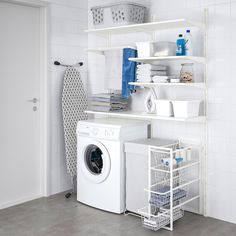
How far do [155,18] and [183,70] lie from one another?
29.0 inches

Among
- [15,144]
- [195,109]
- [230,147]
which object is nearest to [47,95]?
[15,144]

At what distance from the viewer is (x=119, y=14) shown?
4.07 meters

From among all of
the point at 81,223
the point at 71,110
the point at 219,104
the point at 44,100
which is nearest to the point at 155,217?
the point at 81,223

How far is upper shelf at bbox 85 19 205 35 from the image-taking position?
11.8 feet

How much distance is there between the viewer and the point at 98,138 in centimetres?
396

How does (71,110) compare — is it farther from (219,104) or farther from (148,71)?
(219,104)

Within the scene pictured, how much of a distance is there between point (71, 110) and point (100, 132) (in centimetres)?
71

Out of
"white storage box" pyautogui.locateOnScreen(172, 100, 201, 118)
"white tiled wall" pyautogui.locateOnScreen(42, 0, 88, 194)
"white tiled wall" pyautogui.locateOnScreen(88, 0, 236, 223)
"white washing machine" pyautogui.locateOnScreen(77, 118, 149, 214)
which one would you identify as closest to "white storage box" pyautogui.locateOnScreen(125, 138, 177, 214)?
"white washing machine" pyautogui.locateOnScreen(77, 118, 149, 214)

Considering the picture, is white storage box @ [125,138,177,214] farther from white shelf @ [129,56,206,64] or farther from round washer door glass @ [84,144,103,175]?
white shelf @ [129,56,206,64]

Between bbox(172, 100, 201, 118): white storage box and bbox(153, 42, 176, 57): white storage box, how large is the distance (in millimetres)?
468

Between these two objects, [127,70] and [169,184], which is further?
[127,70]

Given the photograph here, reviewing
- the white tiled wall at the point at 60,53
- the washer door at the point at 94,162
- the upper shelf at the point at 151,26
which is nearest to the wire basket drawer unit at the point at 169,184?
the washer door at the point at 94,162

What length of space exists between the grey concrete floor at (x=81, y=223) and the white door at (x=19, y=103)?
0.31m

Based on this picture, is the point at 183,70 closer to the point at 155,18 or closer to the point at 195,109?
the point at 195,109
